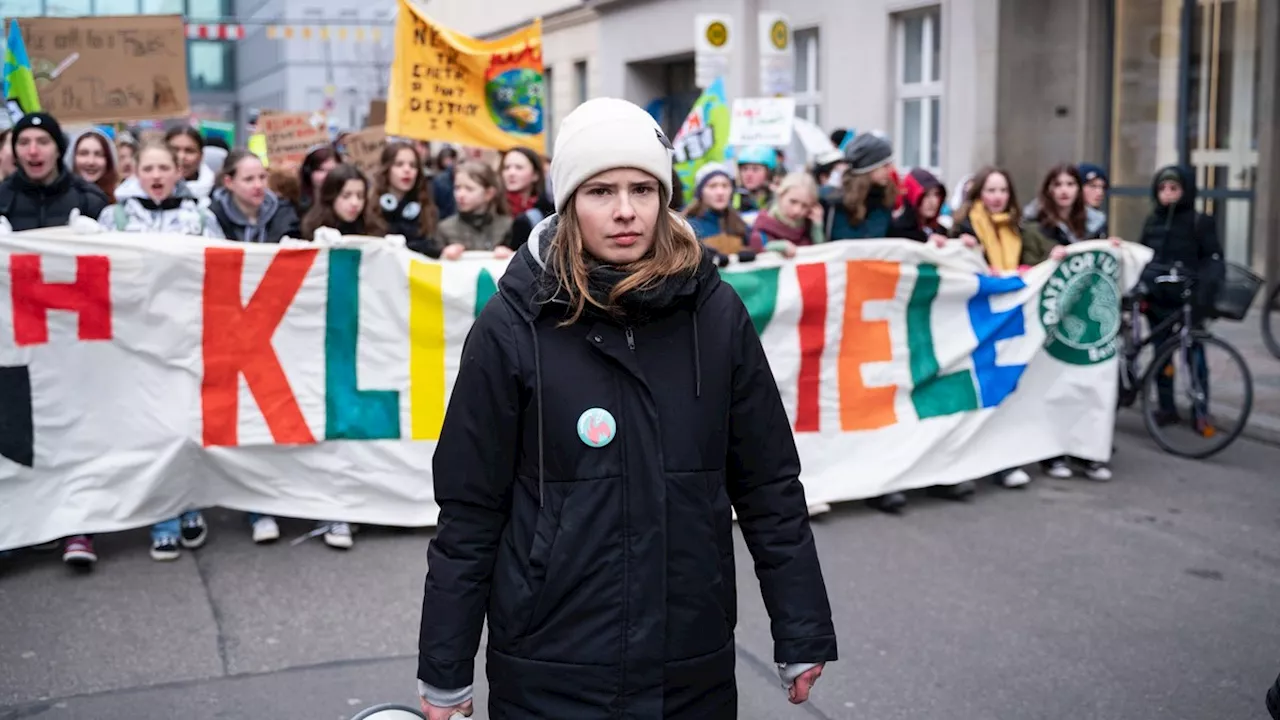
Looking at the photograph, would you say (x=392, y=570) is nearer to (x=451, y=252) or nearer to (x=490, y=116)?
(x=451, y=252)

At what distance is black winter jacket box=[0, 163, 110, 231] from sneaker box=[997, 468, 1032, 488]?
4945mm

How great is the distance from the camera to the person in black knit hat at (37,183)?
750cm

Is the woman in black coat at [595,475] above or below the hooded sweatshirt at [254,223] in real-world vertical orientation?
below

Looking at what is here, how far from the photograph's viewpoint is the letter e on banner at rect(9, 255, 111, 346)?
21.1ft

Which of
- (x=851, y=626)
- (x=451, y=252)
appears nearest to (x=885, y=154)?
(x=451, y=252)

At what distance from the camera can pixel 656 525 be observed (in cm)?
271

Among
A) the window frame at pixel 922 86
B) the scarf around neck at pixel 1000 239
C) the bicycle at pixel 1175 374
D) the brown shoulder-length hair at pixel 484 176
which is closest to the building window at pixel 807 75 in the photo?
the window frame at pixel 922 86

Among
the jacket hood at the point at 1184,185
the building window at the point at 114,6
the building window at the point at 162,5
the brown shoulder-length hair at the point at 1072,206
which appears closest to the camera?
the brown shoulder-length hair at the point at 1072,206

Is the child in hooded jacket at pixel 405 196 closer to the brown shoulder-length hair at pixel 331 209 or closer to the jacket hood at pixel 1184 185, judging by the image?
the brown shoulder-length hair at pixel 331 209

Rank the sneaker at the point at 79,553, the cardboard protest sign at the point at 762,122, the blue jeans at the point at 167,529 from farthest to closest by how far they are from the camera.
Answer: the cardboard protest sign at the point at 762,122 → the blue jeans at the point at 167,529 → the sneaker at the point at 79,553

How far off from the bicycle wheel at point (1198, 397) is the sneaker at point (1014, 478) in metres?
1.29

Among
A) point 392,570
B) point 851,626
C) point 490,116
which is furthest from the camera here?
point 490,116

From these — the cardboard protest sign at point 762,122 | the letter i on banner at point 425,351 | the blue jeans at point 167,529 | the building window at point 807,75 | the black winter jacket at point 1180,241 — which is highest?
the building window at point 807,75

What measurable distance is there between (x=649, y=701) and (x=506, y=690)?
276mm
